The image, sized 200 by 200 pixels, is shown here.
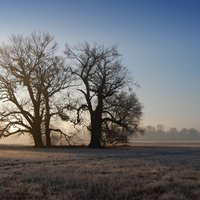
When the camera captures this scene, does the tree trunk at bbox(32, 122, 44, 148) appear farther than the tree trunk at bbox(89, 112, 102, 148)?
No

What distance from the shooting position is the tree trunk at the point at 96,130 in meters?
46.8

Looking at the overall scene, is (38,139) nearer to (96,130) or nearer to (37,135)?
(37,135)

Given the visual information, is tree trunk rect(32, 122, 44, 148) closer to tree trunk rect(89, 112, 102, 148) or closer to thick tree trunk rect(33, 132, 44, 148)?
thick tree trunk rect(33, 132, 44, 148)

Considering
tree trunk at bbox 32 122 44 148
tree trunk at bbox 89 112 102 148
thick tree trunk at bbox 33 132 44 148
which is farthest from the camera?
tree trunk at bbox 89 112 102 148

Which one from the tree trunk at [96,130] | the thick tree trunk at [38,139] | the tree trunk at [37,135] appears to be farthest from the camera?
the tree trunk at [96,130]

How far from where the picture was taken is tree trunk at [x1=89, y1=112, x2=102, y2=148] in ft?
153

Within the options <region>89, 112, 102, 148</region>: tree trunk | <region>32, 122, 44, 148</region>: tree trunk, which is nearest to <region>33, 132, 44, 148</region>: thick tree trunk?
<region>32, 122, 44, 148</region>: tree trunk

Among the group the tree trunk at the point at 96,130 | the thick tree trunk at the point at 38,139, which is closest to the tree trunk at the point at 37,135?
the thick tree trunk at the point at 38,139

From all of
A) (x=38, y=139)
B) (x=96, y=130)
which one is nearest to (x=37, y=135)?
(x=38, y=139)

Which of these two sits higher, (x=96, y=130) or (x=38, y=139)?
(x=96, y=130)

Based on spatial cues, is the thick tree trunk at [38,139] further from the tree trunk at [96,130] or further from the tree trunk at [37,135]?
the tree trunk at [96,130]

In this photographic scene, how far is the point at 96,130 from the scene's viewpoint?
1850 inches

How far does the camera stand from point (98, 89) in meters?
46.6

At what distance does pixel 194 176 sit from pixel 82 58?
37.6 m
